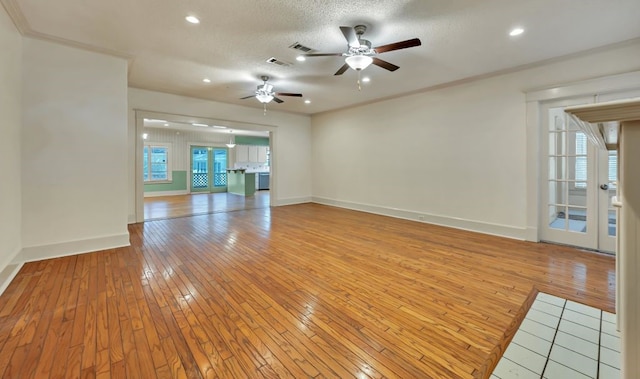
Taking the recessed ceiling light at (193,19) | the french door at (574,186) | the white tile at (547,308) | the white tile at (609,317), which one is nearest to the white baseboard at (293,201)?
the recessed ceiling light at (193,19)

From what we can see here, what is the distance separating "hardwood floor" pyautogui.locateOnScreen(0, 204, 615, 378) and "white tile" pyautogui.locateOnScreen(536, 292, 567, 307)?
11 centimetres

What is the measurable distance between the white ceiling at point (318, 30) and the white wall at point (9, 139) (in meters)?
0.29

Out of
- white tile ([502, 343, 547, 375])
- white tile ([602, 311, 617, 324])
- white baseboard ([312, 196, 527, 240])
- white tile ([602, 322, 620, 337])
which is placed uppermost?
white baseboard ([312, 196, 527, 240])

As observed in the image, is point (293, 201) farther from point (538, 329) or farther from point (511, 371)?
point (511, 371)

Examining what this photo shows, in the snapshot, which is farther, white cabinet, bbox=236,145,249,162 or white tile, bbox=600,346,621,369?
white cabinet, bbox=236,145,249,162

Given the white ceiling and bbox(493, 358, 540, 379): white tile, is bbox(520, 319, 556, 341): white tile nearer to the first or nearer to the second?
bbox(493, 358, 540, 379): white tile

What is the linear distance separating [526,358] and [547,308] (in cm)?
88

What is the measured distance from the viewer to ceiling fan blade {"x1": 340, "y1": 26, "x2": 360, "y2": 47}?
277 centimetres

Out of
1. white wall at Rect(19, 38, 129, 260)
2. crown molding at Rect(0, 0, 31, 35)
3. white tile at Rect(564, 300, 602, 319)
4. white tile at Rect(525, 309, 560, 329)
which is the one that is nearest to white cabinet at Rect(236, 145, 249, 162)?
white wall at Rect(19, 38, 129, 260)

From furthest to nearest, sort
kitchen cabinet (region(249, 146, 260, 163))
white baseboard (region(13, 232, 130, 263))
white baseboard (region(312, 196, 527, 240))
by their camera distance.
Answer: kitchen cabinet (region(249, 146, 260, 163)) → white baseboard (region(312, 196, 527, 240)) → white baseboard (region(13, 232, 130, 263))

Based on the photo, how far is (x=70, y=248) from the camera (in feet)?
12.0

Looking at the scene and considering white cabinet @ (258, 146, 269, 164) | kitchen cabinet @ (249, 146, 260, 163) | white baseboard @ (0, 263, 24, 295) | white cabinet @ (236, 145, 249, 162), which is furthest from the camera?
white cabinet @ (258, 146, 269, 164)

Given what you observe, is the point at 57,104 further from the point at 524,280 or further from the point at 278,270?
the point at 524,280

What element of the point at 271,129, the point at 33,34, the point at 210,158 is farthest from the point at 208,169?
the point at 33,34
